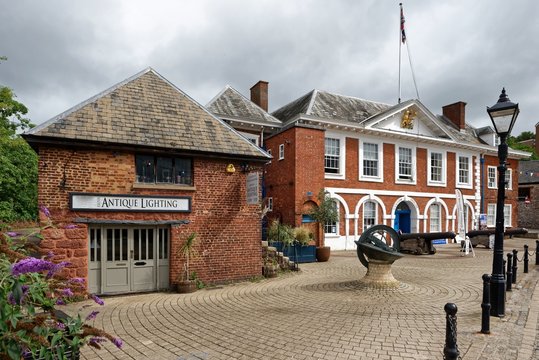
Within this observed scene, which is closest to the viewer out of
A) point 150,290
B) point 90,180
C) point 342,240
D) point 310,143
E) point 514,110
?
point 514,110

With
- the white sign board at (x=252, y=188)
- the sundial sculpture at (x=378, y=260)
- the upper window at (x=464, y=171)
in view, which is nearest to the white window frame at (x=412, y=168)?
the upper window at (x=464, y=171)

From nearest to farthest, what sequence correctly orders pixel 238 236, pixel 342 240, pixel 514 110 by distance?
pixel 514 110 → pixel 238 236 → pixel 342 240

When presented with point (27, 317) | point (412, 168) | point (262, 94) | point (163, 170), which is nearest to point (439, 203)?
point (412, 168)

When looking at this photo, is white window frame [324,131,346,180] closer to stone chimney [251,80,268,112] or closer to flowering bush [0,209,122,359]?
stone chimney [251,80,268,112]

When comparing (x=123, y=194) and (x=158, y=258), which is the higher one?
(x=123, y=194)

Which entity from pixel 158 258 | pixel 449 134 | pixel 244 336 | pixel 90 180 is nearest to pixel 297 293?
pixel 244 336

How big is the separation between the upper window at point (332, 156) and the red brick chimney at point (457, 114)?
1397cm

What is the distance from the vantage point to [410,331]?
19.9 ft

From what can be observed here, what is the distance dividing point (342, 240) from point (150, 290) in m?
12.7

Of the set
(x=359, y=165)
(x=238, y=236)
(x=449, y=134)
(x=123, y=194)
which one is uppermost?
(x=449, y=134)

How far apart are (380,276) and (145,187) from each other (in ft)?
23.3

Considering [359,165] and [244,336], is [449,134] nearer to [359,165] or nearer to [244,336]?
[359,165]

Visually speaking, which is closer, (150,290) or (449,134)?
(150,290)

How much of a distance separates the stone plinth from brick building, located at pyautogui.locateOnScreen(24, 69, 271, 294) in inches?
143
